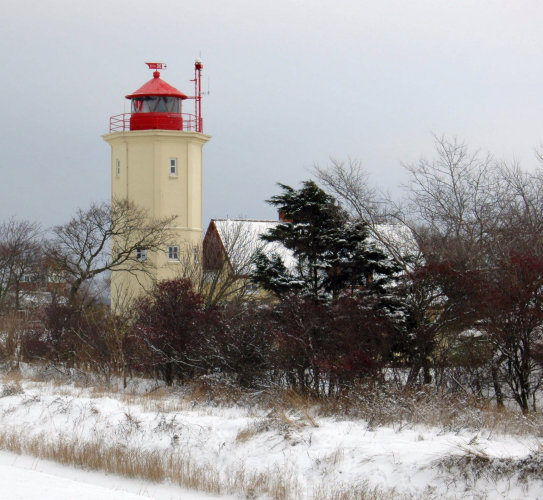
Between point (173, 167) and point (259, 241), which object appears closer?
point (259, 241)

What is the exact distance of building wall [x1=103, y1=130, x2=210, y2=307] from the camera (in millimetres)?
38531

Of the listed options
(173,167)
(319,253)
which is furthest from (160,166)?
(319,253)

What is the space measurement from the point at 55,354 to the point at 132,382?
4.49 metres

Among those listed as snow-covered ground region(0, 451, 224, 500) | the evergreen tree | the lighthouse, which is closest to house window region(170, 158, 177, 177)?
the lighthouse

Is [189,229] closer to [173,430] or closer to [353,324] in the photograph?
[353,324]

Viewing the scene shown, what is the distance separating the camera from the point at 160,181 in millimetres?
38781

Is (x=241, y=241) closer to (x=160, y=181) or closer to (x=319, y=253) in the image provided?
(x=160, y=181)

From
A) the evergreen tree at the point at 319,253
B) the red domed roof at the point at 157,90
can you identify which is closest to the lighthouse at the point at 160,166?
the red domed roof at the point at 157,90

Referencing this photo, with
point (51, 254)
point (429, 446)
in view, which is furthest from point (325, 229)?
point (51, 254)

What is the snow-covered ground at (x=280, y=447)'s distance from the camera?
1083 centimetres

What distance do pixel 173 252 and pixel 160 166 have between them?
4.05 m

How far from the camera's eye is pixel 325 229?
23.8 m

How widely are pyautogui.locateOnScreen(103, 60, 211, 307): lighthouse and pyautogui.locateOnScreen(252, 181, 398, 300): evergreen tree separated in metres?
14.4

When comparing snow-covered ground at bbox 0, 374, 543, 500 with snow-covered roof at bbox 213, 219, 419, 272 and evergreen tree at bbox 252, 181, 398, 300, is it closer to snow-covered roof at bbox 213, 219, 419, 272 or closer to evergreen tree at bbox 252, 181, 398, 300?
evergreen tree at bbox 252, 181, 398, 300
